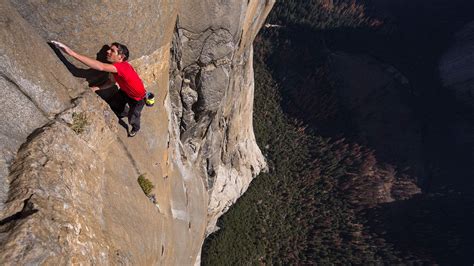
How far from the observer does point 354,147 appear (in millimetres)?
55844

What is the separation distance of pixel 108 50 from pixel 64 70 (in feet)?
4.32

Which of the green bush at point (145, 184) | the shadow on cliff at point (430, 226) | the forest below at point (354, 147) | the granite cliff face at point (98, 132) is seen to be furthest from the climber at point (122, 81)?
the shadow on cliff at point (430, 226)

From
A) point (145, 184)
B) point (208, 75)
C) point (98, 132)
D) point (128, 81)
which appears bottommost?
point (145, 184)

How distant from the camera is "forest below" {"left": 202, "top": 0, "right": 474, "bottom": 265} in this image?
43344mm

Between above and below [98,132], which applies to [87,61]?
above

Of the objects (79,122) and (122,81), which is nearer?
(79,122)

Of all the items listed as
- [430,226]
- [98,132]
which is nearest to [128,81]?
[98,132]

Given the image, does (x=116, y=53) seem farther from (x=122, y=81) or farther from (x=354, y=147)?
(x=354, y=147)

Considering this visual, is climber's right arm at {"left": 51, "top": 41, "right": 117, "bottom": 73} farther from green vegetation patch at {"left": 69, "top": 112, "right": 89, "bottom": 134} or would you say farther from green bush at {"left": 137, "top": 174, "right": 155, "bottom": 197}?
green bush at {"left": 137, "top": 174, "right": 155, "bottom": 197}

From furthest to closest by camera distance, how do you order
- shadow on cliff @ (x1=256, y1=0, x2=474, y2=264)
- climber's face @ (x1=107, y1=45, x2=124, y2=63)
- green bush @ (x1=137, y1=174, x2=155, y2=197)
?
shadow on cliff @ (x1=256, y1=0, x2=474, y2=264) → green bush @ (x1=137, y1=174, x2=155, y2=197) → climber's face @ (x1=107, y1=45, x2=124, y2=63)

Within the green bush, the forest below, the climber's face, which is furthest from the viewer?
the forest below

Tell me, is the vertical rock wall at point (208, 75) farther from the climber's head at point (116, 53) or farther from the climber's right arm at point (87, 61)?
the climber's right arm at point (87, 61)

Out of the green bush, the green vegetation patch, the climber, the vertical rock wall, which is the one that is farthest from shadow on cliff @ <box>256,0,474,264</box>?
the green vegetation patch

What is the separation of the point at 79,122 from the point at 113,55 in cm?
198
